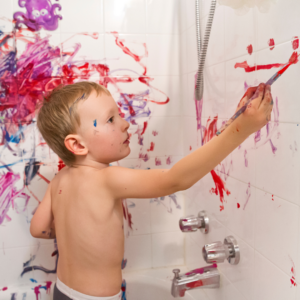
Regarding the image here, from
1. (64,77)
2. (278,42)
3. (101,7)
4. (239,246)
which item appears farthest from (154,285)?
(101,7)

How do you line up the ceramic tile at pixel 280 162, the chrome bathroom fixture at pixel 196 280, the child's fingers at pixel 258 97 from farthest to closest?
the chrome bathroom fixture at pixel 196 280 → the ceramic tile at pixel 280 162 → the child's fingers at pixel 258 97

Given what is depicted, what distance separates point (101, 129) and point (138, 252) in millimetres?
756

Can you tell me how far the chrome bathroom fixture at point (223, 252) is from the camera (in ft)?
2.76

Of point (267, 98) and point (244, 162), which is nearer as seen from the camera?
point (267, 98)

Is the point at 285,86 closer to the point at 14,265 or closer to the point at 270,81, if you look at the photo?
the point at 270,81

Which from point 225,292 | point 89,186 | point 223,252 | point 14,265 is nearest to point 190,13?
point 89,186

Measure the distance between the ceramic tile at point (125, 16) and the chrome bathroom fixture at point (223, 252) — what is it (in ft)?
2.89

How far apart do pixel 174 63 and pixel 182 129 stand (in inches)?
11.4

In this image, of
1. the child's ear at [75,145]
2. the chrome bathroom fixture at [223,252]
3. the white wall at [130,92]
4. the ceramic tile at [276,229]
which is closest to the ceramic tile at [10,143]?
the white wall at [130,92]

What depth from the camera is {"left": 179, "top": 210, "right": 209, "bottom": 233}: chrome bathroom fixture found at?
3.42 feet

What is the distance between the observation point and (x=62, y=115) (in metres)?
0.80

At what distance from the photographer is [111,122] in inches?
32.4

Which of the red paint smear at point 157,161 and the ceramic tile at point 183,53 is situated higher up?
the ceramic tile at point 183,53

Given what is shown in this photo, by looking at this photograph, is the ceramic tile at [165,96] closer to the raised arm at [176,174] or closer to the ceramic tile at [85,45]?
the ceramic tile at [85,45]
